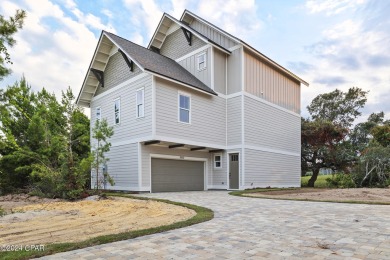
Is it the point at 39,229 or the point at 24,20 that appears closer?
the point at 24,20

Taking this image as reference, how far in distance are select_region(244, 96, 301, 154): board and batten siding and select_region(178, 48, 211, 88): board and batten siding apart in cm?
256

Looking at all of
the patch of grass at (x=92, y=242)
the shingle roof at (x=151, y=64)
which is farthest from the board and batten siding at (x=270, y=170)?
the patch of grass at (x=92, y=242)

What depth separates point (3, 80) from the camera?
3234 millimetres

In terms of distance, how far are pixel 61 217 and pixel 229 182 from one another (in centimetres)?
1112

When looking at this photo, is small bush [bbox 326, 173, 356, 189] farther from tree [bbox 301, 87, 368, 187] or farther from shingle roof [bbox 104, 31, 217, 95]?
shingle roof [bbox 104, 31, 217, 95]

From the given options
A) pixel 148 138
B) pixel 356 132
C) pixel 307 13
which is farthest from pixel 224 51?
pixel 356 132

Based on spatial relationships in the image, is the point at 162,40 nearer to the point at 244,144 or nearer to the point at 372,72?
the point at 244,144

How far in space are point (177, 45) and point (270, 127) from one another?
8.01 metres

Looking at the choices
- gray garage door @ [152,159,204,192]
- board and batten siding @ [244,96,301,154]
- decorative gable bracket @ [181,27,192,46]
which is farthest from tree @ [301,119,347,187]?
decorative gable bracket @ [181,27,192,46]

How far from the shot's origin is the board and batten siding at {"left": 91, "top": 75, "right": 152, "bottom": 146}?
14203 millimetres

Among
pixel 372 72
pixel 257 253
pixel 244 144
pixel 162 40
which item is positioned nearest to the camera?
pixel 257 253

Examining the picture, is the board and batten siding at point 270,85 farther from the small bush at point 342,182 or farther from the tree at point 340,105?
the tree at point 340,105

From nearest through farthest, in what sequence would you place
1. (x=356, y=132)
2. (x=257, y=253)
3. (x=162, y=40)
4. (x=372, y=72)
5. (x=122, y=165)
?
1. (x=257, y=253)
2. (x=122, y=165)
3. (x=162, y=40)
4. (x=372, y=72)
5. (x=356, y=132)

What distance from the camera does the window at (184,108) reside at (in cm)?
1520
